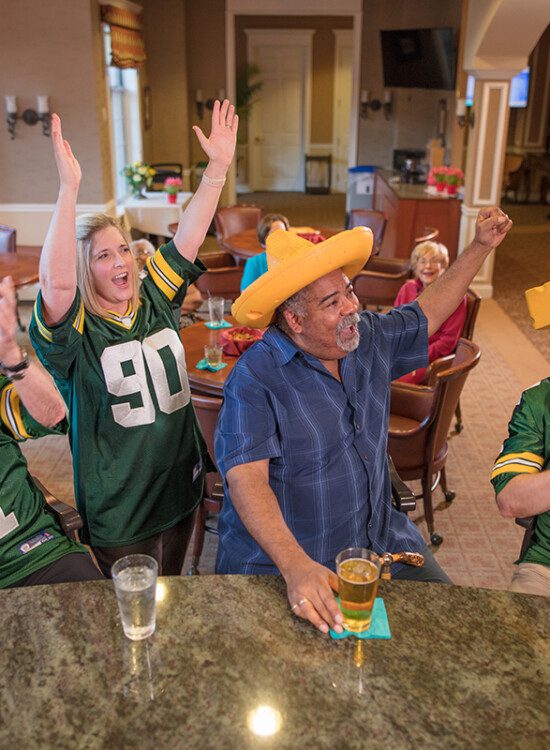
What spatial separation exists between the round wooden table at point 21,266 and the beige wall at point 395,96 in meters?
6.66

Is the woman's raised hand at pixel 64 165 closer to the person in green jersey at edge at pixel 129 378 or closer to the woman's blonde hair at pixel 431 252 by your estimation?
the person in green jersey at edge at pixel 129 378

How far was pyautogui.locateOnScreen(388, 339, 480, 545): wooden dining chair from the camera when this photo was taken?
10.1ft

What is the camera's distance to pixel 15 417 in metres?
1.90

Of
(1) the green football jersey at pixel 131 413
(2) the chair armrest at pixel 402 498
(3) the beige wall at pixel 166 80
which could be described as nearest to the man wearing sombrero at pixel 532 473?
(2) the chair armrest at pixel 402 498

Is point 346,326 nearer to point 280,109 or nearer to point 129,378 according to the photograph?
point 129,378

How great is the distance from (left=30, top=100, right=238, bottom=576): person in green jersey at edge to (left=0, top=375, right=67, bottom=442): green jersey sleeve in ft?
0.47

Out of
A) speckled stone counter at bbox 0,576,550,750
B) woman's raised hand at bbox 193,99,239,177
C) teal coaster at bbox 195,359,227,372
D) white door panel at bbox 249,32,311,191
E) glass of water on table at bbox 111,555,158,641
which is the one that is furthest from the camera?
white door panel at bbox 249,32,311,191

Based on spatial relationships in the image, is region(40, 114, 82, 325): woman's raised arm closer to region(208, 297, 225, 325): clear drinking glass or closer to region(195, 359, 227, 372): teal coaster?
region(195, 359, 227, 372): teal coaster

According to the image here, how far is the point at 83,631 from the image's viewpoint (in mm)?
1402

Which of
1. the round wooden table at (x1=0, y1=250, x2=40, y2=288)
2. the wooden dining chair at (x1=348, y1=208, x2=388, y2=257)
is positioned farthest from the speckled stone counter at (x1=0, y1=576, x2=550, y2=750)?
the wooden dining chair at (x1=348, y1=208, x2=388, y2=257)

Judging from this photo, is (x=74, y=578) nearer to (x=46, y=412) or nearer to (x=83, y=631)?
(x=46, y=412)

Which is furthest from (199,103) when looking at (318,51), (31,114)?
(318,51)

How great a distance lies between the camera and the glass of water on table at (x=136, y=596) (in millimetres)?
1339

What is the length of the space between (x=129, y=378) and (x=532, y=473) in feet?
3.55
